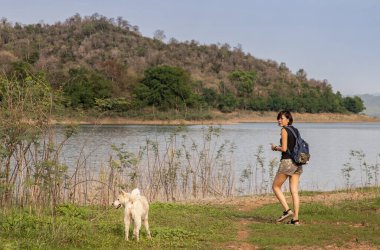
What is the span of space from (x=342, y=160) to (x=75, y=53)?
78096 mm

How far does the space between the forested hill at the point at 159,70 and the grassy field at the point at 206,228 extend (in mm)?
46629

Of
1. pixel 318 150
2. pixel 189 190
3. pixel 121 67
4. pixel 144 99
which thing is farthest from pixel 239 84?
pixel 189 190

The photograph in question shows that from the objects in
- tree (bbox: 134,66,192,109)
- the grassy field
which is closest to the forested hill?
tree (bbox: 134,66,192,109)

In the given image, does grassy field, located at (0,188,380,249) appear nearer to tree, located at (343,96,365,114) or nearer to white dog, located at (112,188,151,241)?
white dog, located at (112,188,151,241)

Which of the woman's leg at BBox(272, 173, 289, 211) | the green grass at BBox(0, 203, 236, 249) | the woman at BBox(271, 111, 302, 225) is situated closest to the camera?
the green grass at BBox(0, 203, 236, 249)

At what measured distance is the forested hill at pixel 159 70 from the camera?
2532 inches

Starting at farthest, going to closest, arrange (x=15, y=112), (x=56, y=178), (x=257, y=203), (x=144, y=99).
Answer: (x=144, y=99) → (x=257, y=203) → (x=15, y=112) → (x=56, y=178)

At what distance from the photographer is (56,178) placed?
8.28 meters

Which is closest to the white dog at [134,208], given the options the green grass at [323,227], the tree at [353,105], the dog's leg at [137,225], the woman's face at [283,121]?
the dog's leg at [137,225]

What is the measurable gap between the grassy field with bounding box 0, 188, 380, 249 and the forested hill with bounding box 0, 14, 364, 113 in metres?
46.6

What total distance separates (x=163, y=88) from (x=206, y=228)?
56.8 m

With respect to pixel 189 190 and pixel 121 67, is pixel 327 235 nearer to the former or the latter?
pixel 189 190

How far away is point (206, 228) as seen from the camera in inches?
356

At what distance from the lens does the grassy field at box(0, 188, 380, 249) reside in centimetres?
739
